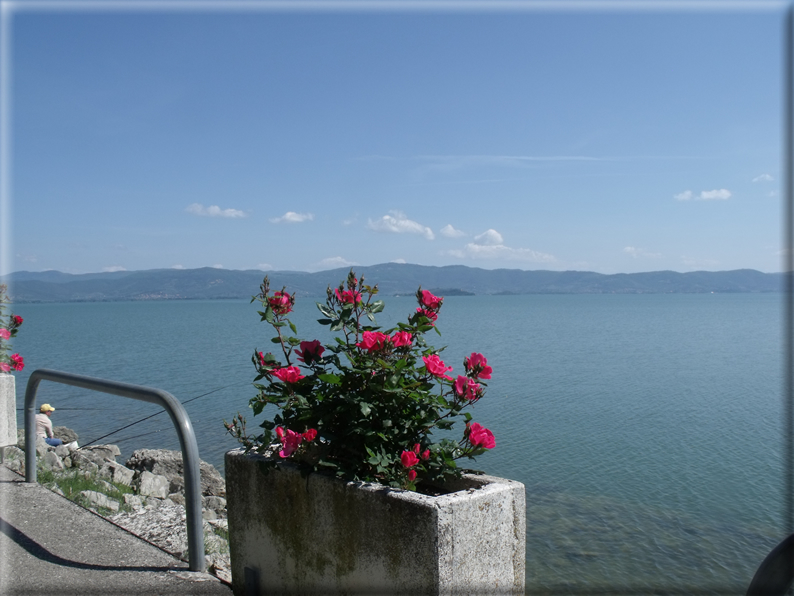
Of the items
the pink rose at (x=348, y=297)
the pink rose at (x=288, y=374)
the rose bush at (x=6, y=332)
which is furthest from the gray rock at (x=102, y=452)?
the pink rose at (x=348, y=297)

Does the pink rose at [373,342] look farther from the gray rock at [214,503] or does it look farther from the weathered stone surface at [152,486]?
the weathered stone surface at [152,486]

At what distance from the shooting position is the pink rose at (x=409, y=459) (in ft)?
9.01

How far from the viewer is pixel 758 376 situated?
2825 centimetres

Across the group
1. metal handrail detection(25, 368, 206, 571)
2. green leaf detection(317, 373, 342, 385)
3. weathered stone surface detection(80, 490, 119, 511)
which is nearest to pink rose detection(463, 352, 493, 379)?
green leaf detection(317, 373, 342, 385)

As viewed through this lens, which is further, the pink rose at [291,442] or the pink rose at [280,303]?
the pink rose at [280,303]

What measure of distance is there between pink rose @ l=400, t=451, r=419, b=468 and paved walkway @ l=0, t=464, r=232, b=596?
1379mm

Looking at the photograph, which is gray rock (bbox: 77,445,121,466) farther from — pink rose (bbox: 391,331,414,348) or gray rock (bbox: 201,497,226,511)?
pink rose (bbox: 391,331,414,348)

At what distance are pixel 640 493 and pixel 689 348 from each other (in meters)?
33.7

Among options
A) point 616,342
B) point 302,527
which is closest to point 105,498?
point 302,527

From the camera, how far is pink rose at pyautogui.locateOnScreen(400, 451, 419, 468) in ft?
9.01

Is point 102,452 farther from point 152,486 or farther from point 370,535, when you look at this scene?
point 370,535

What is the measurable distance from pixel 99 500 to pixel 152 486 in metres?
3.95

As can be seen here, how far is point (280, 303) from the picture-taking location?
11.0ft

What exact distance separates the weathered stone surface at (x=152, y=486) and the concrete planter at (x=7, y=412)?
361 cm
